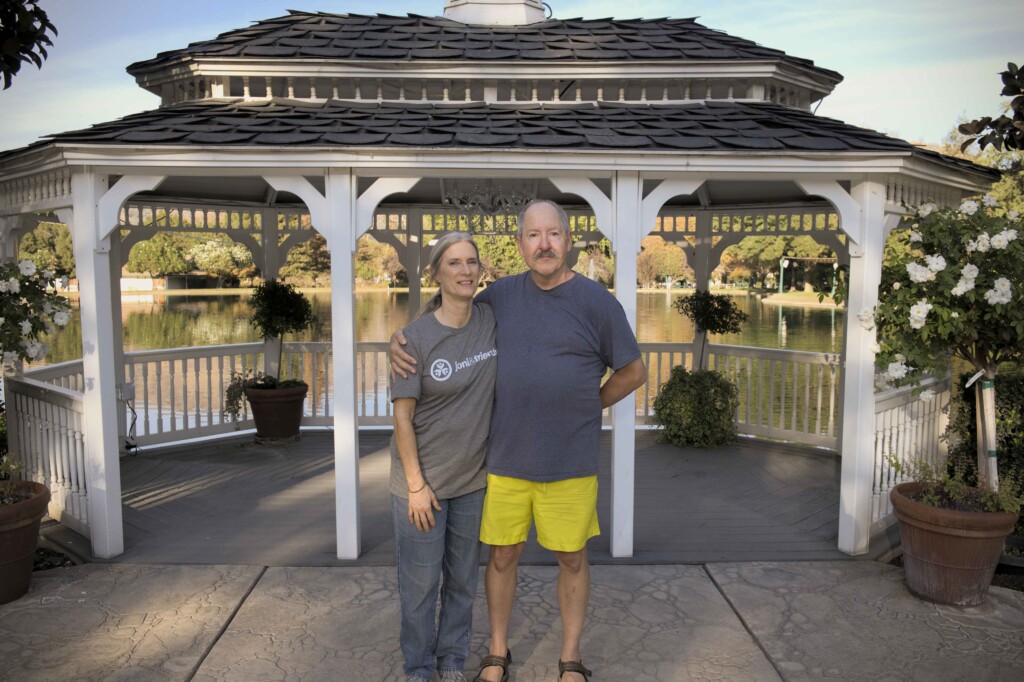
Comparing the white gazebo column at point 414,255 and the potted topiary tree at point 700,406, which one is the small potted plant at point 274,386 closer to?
the white gazebo column at point 414,255

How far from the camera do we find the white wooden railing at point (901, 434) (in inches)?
185

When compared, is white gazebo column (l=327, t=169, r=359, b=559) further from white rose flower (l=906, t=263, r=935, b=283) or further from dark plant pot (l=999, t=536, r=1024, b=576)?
dark plant pot (l=999, t=536, r=1024, b=576)

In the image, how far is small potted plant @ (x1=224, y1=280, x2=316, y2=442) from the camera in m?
7.24

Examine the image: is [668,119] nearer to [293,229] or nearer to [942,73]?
[293,229]

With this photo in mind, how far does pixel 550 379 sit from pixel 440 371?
38 centimetres

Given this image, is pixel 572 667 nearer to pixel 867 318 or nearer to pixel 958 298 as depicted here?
pixel 867 318

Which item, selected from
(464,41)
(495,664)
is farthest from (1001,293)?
(464,41)

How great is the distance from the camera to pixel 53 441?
16.1ft

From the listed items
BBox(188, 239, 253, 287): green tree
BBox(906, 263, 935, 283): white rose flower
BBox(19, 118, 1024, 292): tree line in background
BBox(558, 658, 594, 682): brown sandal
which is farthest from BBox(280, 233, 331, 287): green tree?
BBox(558, 658, 594, 682): brown sandal

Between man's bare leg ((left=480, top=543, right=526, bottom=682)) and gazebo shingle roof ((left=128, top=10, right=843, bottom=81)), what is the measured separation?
4.16 m

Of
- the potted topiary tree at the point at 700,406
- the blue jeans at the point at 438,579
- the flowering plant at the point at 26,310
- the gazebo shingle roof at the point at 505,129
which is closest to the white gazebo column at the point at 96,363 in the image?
the flowering plant at the point at 26,310

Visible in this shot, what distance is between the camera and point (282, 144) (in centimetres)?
417

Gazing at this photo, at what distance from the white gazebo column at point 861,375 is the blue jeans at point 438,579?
2.75 m

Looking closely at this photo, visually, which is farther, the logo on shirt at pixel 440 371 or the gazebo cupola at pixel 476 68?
the gazebo cupola at pixel 476 68
